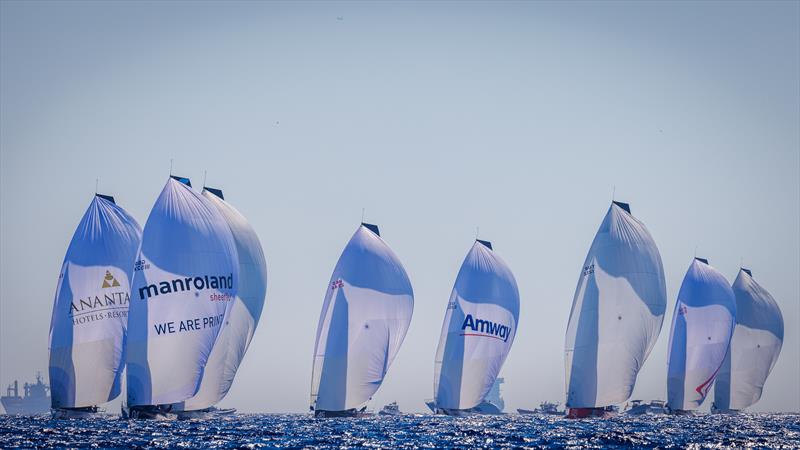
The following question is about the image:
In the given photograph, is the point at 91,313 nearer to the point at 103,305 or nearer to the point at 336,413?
the point at 103,305

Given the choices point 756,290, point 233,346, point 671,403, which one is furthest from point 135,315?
point 756,290

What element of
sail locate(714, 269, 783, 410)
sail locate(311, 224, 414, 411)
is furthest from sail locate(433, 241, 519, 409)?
sail locate(714, 269, 783, 410)

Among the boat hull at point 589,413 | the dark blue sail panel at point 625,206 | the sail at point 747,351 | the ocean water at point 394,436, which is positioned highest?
the dark blue sail panel at point 625,206

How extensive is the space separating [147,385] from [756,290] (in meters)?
47.2

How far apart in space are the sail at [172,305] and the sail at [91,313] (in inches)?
213

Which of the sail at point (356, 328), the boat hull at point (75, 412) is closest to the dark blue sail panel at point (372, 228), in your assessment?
the sail at point (356, 328)

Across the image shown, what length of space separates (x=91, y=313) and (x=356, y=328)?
13.7 m

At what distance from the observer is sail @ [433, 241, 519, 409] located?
68.3 m

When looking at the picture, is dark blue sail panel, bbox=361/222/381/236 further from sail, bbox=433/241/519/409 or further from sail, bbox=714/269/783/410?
sail, bbox=714/269/783/410

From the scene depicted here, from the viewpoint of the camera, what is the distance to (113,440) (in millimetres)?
41750

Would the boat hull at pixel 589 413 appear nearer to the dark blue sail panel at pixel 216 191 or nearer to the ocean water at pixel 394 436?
the ocean water at pixel 394 436

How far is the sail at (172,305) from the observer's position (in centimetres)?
5225

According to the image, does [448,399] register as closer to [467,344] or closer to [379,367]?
[467,344]

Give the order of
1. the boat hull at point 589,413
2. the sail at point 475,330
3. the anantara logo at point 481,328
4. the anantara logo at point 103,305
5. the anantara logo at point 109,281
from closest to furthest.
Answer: the anantara logo at point 103,305 < the anantara logo at point 109,281 < the boat hull at point 589,413 < the anantara logo at point 481,328 < the sail at point 475,330
